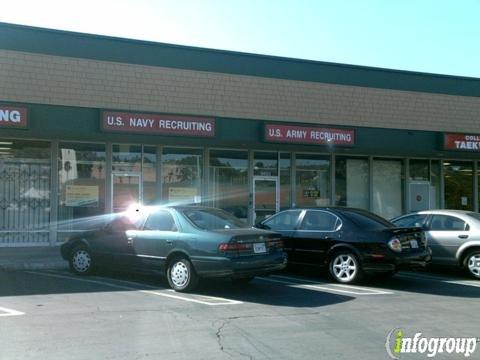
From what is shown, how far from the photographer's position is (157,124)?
1545 cm

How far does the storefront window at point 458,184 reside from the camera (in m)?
21.8

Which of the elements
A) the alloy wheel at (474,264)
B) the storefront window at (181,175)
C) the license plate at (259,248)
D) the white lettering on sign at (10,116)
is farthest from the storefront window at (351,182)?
the white lettering on sign at (10,116)

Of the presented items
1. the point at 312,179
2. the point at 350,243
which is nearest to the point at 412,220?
the point at 350,243

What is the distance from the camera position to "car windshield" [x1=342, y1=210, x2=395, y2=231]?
10977 mm

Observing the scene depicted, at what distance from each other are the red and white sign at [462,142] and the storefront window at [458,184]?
2.44 m

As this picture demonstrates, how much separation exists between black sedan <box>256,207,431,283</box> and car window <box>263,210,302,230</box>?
3 cm

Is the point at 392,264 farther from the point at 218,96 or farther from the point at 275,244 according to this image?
the point at 218,96

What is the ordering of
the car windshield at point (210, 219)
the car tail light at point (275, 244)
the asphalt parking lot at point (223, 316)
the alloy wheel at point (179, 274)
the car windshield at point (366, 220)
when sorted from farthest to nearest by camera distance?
the car windshield at point (366, 220), the car windshield at point (210, 219), the car tail light at point (275, 244), the alloy wheel at point (179, 274), the asphalt parking lot at point (223, 316)

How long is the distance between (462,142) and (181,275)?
508 inches

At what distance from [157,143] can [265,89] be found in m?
3.65

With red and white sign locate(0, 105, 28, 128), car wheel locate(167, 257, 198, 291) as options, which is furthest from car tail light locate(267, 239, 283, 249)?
red and white sign locate(0, 105, 28, 128)

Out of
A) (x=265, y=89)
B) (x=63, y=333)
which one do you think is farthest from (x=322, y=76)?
(x=63, y=333)

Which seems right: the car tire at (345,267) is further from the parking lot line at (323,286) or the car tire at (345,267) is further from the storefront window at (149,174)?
the storefront window at (149,174)

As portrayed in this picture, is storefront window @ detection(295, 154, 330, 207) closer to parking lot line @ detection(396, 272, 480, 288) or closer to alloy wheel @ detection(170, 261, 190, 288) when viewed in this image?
parking lot line @ detection(396, 272, 480, 288)
